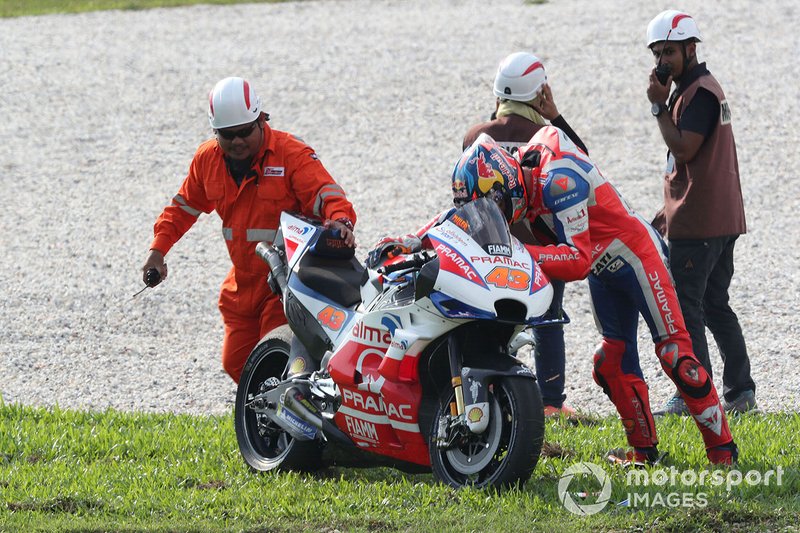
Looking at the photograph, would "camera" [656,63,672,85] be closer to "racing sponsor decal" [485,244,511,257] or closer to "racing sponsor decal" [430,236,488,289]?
"racing sponsor decal" [485,244,511,257]

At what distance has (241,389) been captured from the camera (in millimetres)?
7398

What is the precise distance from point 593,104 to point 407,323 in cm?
1124

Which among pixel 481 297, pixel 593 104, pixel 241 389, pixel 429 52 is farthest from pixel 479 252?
pixel 429 52

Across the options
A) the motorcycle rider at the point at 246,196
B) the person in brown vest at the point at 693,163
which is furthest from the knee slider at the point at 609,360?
the motorcycle rider at the point at 246,196

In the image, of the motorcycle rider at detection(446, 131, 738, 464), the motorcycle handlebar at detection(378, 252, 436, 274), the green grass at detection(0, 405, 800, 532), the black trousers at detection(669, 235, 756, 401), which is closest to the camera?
the green grass at detection(0, 405, 800, 532)

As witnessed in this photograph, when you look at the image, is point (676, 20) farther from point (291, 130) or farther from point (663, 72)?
point (291, 130)

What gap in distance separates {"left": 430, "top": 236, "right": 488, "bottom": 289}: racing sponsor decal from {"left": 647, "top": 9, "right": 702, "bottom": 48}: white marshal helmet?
8.43ft

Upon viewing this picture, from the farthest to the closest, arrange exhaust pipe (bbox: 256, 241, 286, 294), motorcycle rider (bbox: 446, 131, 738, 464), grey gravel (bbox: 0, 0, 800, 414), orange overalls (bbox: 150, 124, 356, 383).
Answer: grey gravel (bbox: 0, 0, 800, 414), orange overalls (bbox: 150, 124, 356, 383), exhaust pipe (bbox: 256, 241, 286, 294), motorcycle rider (bbox: 446, 131, 738, 464)

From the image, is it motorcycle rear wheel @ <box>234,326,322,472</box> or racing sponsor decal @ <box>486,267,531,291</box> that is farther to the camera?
motorcycle rear wheel @ <box>234,326,322,472</box>

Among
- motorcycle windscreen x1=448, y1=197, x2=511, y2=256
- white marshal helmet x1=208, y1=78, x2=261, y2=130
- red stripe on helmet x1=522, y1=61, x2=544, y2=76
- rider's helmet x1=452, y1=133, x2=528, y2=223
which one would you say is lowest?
motorcycle windscreen x1=448, y1=197, x2=511, y2=256

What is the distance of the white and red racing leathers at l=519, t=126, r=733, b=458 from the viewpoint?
6.17 m

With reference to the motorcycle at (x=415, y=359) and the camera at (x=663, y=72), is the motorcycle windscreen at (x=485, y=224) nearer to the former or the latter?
the motorcycle at (x=415, y=359)

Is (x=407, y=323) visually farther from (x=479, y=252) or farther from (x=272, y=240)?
(x=272, y=240)

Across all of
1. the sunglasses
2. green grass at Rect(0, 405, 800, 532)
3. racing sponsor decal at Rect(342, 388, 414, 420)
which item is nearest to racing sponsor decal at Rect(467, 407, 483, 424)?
green grass at Rect(0, 405, 800, 532)
